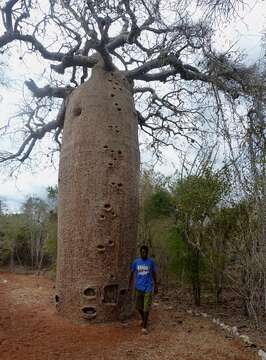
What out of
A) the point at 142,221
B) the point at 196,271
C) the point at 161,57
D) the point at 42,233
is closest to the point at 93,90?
the point at 161,57

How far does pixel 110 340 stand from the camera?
3857mm

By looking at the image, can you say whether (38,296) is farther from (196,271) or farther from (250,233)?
(250,233)

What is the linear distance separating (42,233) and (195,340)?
1590cm

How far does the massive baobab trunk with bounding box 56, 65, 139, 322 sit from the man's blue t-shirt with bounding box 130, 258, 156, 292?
0.16 metres

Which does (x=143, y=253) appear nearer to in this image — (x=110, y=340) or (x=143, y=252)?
(x=143, y=252)

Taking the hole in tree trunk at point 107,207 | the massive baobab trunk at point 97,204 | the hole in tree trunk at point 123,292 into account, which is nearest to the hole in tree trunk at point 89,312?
the massive baobab trunk at point 97,204

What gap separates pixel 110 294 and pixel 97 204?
101cm

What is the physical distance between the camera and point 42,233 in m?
19.0

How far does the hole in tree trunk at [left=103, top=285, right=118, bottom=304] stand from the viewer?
4426 millimetres

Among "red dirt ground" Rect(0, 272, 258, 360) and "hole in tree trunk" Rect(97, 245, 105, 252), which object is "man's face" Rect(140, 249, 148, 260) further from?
"red dirt ground" Rect(0, 272, 258, 360)

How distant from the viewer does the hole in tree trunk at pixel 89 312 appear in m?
4.32

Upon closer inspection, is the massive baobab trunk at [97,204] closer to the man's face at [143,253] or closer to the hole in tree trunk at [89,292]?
the hole in tree trunk at [89,292]

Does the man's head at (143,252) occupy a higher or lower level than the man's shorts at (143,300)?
higher

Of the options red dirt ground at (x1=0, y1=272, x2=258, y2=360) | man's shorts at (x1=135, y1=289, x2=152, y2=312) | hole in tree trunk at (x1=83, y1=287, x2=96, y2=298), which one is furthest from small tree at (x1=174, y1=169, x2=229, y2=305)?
hole in tree trunk at (x1=83, y1=287, x2=96, y2=298)
